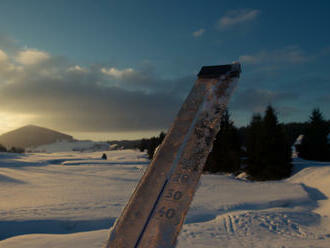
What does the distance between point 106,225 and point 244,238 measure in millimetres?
3294

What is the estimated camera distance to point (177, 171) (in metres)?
1.68

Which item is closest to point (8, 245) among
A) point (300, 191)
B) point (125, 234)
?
point (125, 234)

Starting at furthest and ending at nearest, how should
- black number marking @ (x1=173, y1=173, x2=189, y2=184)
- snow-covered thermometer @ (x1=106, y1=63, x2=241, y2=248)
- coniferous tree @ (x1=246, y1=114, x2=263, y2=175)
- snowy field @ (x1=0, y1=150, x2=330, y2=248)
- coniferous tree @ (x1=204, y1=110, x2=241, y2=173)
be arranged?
coniferous tree @ (x1=204, y1=110, x2=241, y2=173)
coniferous tree @ (x1=246, y1=114, x2=263, y2=175)
snowy field @ (x1=0, y1=150, x2=330, y2=248)
black number marking @ (x1=173, y1=173, x2=189, y2=184)
snow-covered thermometer @ (x1=106, y1=63, x2=241, y2=248)

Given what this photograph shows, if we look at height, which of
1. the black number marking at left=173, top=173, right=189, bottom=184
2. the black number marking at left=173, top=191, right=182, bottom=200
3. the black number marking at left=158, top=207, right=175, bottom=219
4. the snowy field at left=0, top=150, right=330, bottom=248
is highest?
the black number marking at left=173, top=173, right=189, bottom=184

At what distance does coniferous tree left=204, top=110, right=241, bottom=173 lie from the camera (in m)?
22.7

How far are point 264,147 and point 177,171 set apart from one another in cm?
1817

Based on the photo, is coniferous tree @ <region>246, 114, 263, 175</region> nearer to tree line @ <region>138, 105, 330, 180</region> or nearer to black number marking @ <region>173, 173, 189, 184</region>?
tree line @ <region>138, 105, 330, 180</region>

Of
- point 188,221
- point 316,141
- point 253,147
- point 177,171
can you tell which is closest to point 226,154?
point 253,147

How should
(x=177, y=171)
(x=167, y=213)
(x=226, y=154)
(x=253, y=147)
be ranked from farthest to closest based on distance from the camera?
(x=226, y=154) < (x=253, y=147) < (x=177, y=171) < (x=167, y=213)

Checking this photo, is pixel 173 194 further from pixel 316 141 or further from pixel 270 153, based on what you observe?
pixel 316 141

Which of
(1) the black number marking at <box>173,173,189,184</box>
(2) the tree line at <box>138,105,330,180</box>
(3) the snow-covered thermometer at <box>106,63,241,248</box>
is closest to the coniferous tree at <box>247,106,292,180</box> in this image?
(2) the tree line at <box>138,105,330,180</box>

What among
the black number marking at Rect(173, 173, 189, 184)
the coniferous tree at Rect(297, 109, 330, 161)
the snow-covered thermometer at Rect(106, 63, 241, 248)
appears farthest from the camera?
the coniferous tree at Rect(297, 109, 330, 161)

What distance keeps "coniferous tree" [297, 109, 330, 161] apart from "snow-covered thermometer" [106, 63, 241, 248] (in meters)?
27.1

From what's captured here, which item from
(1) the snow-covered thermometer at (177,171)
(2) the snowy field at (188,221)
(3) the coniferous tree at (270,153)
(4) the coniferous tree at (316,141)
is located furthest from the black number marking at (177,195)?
(4) the coniferous tree at (316,141)
